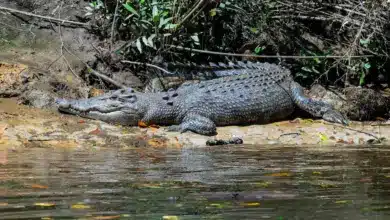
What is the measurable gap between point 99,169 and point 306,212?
2.12 m

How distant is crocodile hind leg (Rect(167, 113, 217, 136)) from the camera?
8234 millimetres

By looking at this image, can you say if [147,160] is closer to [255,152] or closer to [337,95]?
[255,152]

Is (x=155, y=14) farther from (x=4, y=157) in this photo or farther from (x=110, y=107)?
(x=4, y=157)

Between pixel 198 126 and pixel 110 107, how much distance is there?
1.17 metres

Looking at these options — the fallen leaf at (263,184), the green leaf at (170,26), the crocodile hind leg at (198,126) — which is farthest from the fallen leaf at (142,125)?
the fallen leaf at (263,184)

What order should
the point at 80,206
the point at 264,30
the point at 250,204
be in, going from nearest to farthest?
the point at 80,206, the point at 250,204, the point at 264,30

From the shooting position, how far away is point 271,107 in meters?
9.02

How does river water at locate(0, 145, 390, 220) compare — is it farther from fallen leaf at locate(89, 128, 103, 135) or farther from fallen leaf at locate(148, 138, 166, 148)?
fallen leaf at locate(89, 128, 103, 135)

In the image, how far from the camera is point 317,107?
9.12 metres

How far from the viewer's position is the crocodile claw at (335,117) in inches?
348

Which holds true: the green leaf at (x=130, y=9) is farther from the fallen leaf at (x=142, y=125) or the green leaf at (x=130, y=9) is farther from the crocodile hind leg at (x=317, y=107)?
the crocodile hind leg at (x=317, y=107)

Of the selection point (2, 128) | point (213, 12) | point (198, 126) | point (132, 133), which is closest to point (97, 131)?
point (132, 133)

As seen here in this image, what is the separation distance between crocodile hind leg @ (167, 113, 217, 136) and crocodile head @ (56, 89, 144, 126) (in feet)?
1.97

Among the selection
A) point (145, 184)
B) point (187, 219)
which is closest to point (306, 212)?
point (187, 219)
